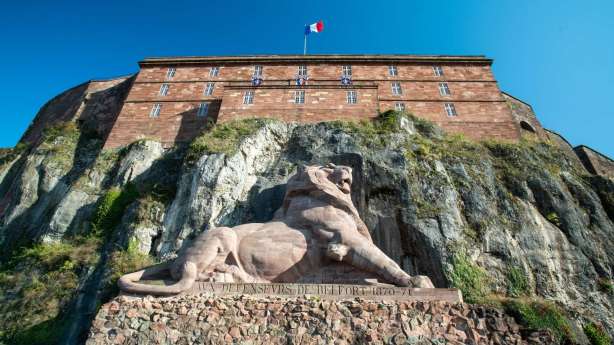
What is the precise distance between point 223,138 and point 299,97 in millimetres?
5600

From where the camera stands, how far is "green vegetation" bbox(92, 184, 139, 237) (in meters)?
16.1

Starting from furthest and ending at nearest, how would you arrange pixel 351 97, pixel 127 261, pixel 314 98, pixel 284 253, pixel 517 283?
pixel 314 98
pixel 351 97
pixel 127 261
pixel 517 283
pixel 284 253

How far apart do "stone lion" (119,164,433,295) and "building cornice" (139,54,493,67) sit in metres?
20.0

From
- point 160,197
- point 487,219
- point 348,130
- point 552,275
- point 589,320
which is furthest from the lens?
point 348,130

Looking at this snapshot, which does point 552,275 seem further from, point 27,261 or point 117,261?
point 27,261

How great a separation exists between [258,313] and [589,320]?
34.4 feet

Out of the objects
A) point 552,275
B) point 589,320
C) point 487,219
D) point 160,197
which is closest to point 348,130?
point 487,219

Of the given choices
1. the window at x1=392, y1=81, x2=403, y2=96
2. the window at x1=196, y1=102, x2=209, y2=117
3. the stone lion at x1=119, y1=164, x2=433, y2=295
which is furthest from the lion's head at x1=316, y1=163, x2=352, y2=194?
the window at x1=392, y1=81, x2=403, y2=96

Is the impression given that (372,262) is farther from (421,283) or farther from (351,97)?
(351,97)

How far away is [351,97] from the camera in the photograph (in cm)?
2256

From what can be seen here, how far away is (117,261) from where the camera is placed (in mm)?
13289

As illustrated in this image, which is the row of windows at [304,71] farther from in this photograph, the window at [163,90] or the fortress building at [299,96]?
the window at [163,90]

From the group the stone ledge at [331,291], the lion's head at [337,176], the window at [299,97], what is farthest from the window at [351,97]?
the stone ledge at [331,291]

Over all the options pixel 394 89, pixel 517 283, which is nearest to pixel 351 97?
pixel 394 89
